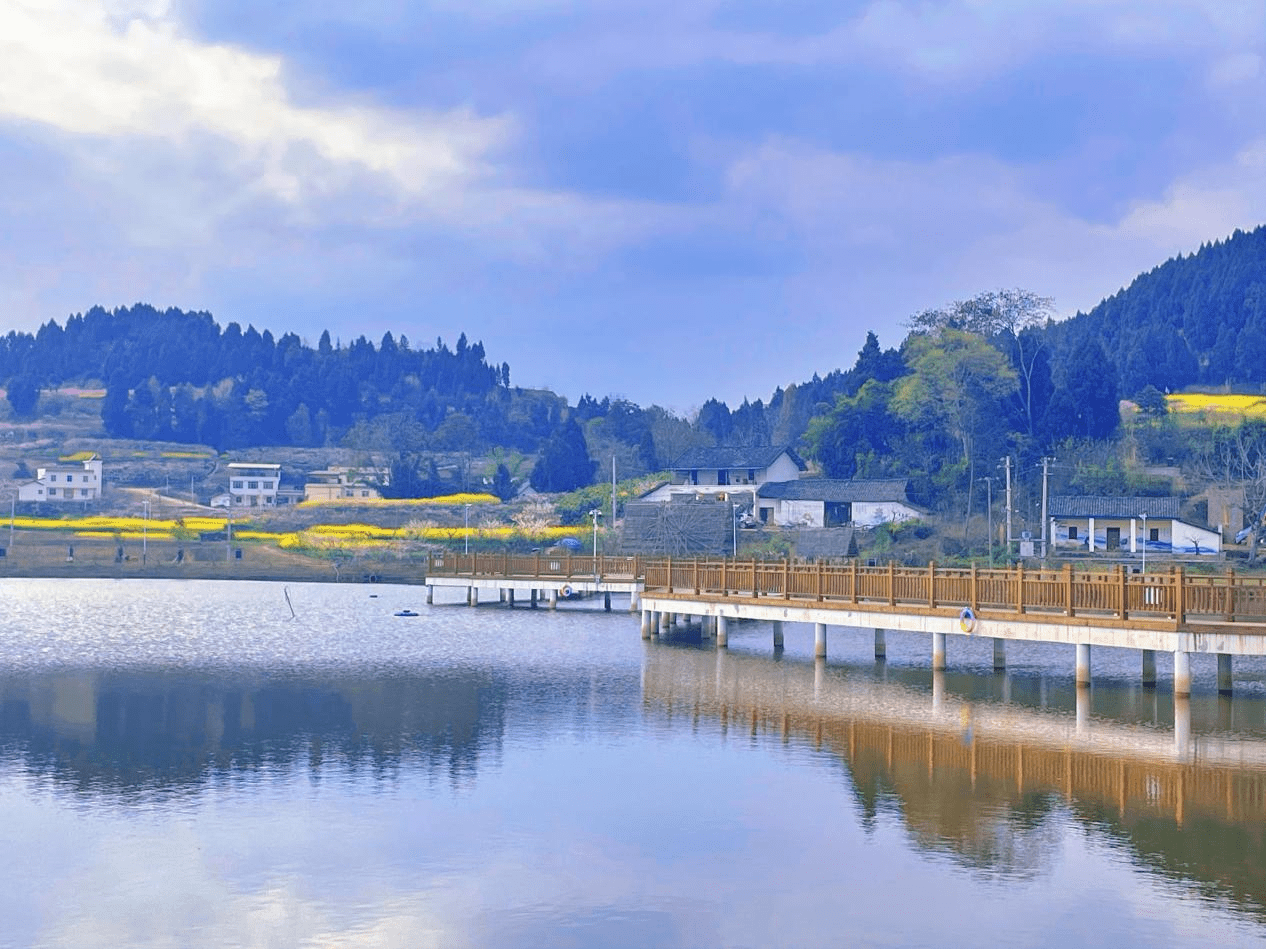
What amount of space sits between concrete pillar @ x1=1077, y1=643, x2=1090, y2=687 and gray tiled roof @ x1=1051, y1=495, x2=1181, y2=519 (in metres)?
55.5

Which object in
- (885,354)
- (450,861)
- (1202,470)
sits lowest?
(450,861)

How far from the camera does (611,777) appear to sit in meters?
25.5

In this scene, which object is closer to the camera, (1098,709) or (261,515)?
(1098,709)

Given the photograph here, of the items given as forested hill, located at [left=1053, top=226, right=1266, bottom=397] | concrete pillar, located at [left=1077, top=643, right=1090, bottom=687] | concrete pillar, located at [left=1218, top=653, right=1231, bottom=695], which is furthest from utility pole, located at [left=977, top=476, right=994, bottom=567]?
forested hill, located at [left=1053, top=226, right=1266, bottom=397]

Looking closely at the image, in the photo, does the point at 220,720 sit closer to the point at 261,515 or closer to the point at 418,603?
the point at 418,603

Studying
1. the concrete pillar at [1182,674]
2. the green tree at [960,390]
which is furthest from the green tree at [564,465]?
the concrete pillar at [1182,674]

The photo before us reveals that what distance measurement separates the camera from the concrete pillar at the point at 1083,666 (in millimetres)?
35250

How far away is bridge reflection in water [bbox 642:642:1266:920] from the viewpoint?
20250mm

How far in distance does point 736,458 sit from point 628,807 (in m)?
99.5

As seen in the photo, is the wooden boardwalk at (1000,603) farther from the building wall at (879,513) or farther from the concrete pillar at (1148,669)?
the building wall at (879,513)

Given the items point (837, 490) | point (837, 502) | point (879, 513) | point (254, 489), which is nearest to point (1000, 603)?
point (879, 513)

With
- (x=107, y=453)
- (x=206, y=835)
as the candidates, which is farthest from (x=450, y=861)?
(x=107, y=453)

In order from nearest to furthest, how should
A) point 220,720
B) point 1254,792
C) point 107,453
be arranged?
point 1254,792, point 220,720, point 107,453

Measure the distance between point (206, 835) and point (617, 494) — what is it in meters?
104
